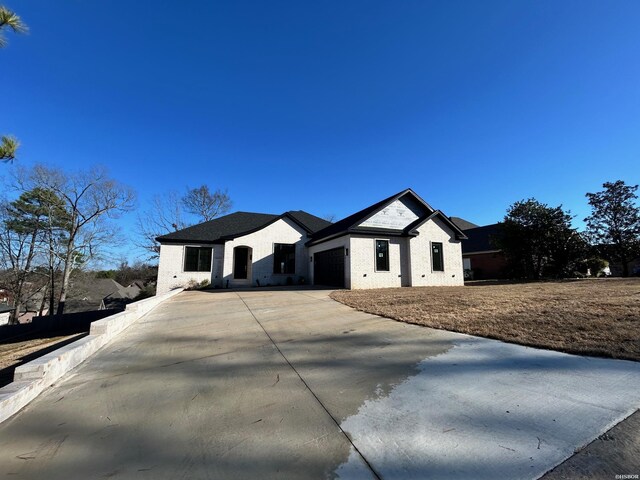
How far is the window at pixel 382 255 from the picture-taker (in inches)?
652

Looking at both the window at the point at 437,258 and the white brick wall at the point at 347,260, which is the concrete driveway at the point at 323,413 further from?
the window at the point at 437,258

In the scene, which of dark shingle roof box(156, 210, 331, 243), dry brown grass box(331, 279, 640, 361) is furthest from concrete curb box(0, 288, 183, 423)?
dark shingle roof box(156, 210, 331, 243)

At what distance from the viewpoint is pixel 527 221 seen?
2036 centimetres

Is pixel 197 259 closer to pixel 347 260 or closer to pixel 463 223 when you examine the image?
pixel 347 260

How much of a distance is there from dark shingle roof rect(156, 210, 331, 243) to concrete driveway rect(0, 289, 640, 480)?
618 inches

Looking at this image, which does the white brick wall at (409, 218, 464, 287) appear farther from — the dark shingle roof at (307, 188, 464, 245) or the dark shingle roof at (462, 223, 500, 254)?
the dark shingle roof at (462, 223, 500, 254)

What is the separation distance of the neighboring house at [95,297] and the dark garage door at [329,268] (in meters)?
14.2

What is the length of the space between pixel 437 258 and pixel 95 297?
36986 millimetres

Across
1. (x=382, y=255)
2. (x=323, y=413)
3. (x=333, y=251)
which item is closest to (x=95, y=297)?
(x=333, y=251)

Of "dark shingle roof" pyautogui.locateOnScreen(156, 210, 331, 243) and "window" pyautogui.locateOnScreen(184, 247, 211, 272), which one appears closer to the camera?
"window" pyautogui.locateOnScreen(184, 247, 211, 272)

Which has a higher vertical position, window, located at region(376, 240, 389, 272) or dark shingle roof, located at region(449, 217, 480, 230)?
dark shingle roof, located at region(449, 217, 480, 230)

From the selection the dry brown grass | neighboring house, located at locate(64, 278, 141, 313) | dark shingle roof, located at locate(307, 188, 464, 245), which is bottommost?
neighboring house, located at locate(64, 278, 141, 313)

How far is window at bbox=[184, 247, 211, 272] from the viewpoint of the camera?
64.0 ft

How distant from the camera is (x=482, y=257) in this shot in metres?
29.1
